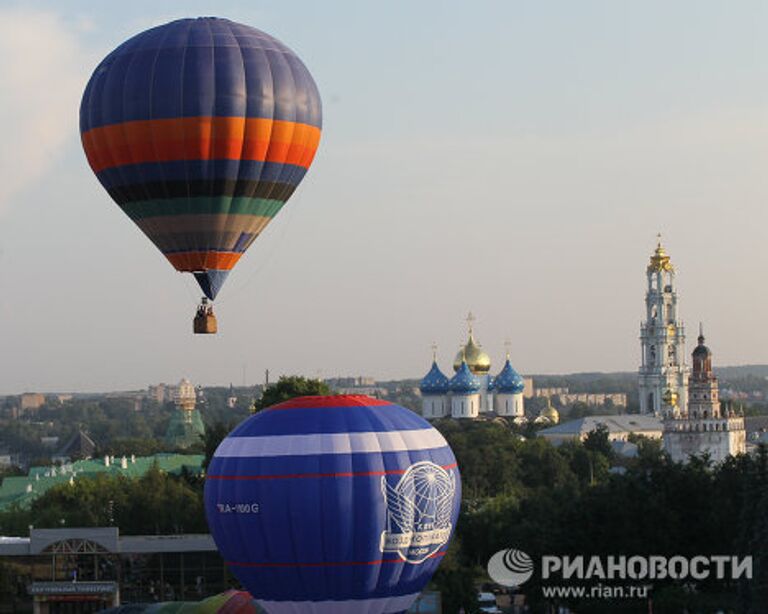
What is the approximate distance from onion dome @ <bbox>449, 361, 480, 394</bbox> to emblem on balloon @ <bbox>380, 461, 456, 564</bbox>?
359ft

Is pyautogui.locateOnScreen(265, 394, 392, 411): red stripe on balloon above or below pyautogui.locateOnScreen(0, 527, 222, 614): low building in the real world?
above

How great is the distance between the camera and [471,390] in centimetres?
14675

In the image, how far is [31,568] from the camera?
55.6 metres

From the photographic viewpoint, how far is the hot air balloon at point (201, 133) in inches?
1585

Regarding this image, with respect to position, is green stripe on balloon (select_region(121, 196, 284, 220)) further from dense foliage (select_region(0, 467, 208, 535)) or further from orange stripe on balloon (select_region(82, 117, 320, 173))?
dense foliage (select_region(0, 467, 208, 535))

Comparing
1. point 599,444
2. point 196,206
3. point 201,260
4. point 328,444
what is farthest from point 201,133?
point 599,444

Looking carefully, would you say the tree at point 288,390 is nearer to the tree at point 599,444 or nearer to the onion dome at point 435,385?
the tree at point 599,444

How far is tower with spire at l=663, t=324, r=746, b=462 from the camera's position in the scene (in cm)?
10850

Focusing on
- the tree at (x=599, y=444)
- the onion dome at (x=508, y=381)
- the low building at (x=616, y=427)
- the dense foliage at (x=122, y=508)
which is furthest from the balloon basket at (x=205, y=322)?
the onion dome at (x=508, y=381)

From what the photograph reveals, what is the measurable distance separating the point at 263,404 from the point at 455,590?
2288cm

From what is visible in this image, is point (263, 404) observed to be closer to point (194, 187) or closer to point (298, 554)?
point (194, 187)

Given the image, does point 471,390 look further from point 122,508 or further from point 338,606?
point 338,606

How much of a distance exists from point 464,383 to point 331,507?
112 m

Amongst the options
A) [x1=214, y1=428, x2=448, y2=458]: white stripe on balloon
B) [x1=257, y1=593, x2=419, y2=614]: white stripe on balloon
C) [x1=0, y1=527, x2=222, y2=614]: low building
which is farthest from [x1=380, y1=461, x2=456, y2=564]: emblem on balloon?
[x1=0, y1=527, x2=222, y2=614]: low building
